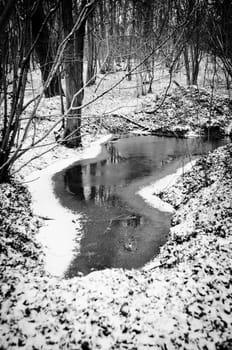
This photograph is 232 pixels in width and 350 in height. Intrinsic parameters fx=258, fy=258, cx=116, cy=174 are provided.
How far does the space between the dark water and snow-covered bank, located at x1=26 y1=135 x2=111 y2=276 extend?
0.21 meters

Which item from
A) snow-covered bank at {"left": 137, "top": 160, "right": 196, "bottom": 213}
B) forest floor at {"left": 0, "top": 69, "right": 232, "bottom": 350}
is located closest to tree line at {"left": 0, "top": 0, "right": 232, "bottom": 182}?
forest floor at {"left": 0, "top": 69, "right": 232, "bottom": 350}

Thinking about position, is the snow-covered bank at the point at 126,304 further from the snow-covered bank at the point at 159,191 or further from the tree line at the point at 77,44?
the snow-covered bank at the point at 159,191

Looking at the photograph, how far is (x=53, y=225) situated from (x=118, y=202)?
7.50 ft

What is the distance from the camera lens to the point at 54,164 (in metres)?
11.6

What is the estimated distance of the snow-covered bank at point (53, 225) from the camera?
551cm

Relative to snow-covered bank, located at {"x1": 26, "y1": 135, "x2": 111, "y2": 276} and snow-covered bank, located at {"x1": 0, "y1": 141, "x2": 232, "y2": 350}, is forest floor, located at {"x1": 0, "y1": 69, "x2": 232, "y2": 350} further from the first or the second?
snow-covered bank, located at {"x1": 26, "y1": 135, "x2": 111, "y2": 276}

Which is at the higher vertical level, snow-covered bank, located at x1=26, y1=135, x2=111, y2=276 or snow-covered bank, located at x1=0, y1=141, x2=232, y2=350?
snow-covered bank, located at x1=0, y1=141, x2=232, y2=350

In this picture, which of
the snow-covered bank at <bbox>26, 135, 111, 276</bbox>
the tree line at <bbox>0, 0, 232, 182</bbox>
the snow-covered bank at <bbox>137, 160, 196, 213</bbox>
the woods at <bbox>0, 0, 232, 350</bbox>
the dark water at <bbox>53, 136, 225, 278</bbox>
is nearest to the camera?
the tree line at <bbox>0, 0, 232, 182</bbox>

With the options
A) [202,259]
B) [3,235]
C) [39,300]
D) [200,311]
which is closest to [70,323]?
[39,300]

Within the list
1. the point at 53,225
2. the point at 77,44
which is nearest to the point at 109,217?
the point at 53,225

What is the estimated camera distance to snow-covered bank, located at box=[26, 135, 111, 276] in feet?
18.1

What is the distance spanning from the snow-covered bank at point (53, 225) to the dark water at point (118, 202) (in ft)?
0.68

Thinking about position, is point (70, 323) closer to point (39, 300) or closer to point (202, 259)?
point (39, 300)

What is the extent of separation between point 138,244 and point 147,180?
415 centimetres
